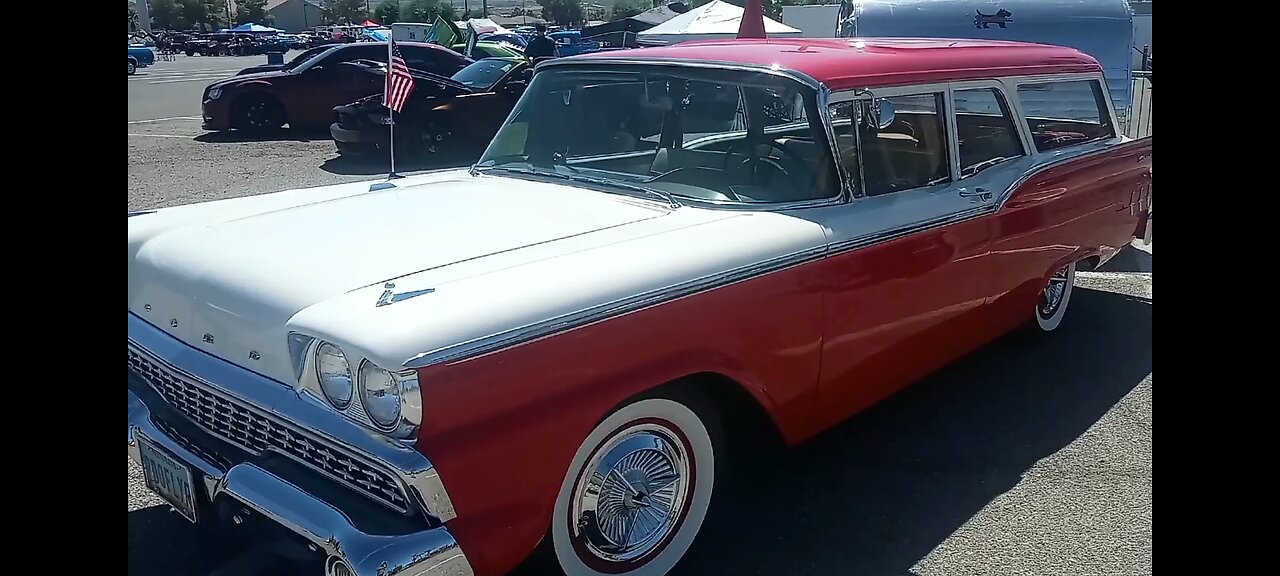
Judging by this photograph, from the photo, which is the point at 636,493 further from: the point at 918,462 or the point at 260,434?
the point at 918,462

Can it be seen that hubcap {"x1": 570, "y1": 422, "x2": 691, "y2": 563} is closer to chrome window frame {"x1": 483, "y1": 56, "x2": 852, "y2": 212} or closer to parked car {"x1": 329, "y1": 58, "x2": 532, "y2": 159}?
chrome window frame {"x1": 483, "y1": 56, "x2": 852, "y2": 212}

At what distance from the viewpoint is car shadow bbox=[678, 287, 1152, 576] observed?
125 inches

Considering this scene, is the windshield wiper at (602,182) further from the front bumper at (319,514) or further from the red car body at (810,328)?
the front bumper at (319,514)

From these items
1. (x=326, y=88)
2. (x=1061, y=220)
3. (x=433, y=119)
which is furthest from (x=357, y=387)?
(x=326, y=88)

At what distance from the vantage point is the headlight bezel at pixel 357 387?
2.19 metres

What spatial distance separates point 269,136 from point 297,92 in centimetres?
77

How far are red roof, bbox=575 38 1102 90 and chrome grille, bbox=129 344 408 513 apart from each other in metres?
2.02

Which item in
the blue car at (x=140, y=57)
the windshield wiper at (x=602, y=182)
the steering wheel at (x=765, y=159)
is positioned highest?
the blue car at (x=140, y=57)

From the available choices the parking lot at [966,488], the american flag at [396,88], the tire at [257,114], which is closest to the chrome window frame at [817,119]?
the parking lot at [966,488]

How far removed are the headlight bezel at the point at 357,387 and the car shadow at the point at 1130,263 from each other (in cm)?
572

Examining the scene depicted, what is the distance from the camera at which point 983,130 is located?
4.28 metres

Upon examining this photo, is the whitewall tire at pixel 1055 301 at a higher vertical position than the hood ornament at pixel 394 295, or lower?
lower

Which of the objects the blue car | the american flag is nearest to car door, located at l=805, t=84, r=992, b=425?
the american flag
